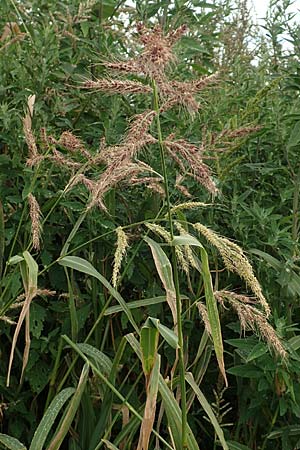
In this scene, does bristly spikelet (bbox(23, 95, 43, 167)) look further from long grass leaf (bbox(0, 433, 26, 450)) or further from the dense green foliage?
long grass leaf (bbox(0, 433, 26, 450))

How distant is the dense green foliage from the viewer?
2.25 metres

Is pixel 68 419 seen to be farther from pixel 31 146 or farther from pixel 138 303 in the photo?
pixel 31 146

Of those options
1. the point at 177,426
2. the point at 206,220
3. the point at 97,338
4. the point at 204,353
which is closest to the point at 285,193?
the point at 206,220

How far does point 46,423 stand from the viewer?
78.9 inches

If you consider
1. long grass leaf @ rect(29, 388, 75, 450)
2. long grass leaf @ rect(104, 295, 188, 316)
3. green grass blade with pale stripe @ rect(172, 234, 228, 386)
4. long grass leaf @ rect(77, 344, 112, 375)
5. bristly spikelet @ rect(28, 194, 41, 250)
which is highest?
bristly spikelet @ rect(28, 194, 41, 250)

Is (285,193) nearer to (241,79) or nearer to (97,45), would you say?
(241,79)

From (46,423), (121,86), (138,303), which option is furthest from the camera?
(138,303)

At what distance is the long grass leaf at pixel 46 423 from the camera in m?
1.97

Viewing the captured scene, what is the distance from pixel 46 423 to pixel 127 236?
53 cm

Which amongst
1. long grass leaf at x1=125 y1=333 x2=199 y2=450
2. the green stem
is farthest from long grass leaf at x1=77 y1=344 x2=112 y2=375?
the green stem

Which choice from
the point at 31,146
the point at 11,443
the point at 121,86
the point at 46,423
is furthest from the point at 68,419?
the point at 121,86

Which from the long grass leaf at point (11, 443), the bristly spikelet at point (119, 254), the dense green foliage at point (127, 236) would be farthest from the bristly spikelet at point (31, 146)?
the long grass leaf at point (11, 443)

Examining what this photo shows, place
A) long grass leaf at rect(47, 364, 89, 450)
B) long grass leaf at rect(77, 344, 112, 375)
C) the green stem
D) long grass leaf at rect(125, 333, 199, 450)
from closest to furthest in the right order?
the green stem → long grass leaf at rect(125, 333, 199, 450) → long grass leaf at rect(47, 364, 89, 450) → long grass leaf at rect(77, 344, 112, 375)

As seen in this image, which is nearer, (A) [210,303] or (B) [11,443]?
(A) [210,303]
